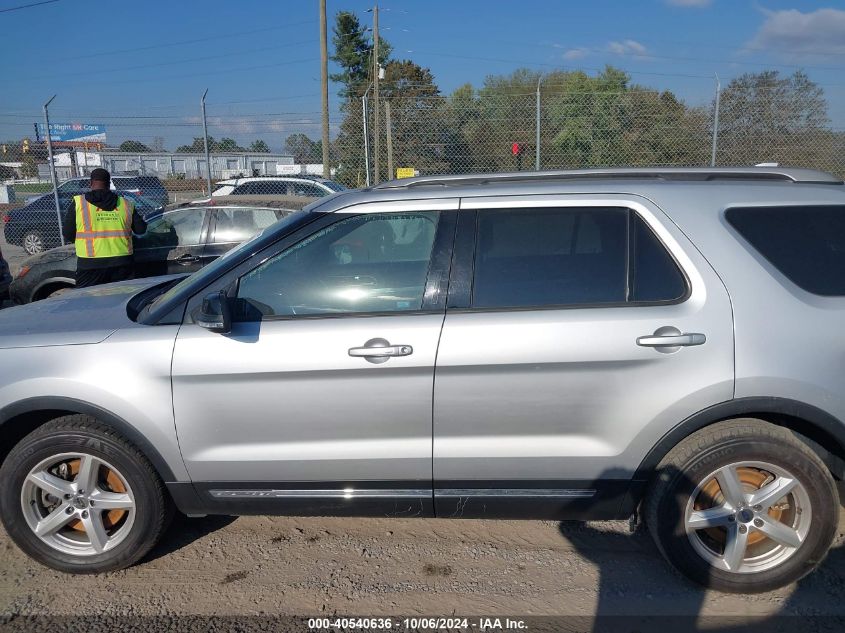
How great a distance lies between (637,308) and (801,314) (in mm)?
676

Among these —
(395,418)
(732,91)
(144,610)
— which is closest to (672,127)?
(732,91)

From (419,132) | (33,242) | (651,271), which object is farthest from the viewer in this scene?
(33,242)

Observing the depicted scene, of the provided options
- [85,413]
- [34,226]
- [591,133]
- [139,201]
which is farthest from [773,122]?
[34,226]

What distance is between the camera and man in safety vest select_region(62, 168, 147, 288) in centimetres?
643

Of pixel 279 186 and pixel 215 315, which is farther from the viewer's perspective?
pixel 279 186

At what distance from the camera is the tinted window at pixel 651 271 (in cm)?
293

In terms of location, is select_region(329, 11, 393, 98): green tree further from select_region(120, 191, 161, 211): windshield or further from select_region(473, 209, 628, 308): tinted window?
select_region(473, 209, 628, 308): tinted window

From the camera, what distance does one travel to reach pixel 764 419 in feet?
9.93

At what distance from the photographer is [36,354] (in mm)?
3061

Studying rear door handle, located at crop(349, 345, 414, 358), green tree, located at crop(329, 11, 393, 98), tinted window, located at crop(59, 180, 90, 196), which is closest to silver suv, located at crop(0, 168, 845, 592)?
rear door handle, located at crop(349, 345, 414, 358)

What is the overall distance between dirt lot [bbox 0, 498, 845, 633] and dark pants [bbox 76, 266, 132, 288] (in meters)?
3.42

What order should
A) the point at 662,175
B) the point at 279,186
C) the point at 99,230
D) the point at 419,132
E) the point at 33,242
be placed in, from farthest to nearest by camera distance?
the point at 279,186, the point at 33,242, the point at 419,132, the point at 99,230, the point at 662,175

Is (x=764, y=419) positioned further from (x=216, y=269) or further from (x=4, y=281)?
(x=4, y=281)

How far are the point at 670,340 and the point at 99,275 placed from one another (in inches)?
223
